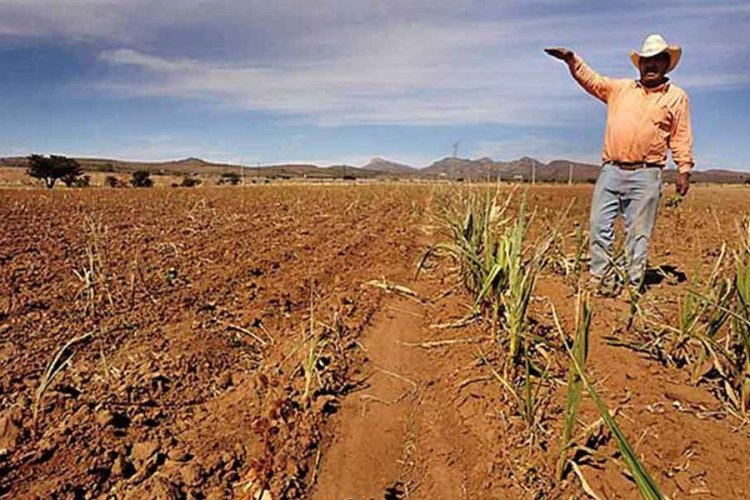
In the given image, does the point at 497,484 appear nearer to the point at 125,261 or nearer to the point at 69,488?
the point at 69,488

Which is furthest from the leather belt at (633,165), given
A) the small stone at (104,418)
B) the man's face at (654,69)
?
the small stone at (104,418)

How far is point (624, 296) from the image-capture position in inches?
187

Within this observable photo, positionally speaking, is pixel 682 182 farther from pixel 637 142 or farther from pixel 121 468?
pixel 121 468

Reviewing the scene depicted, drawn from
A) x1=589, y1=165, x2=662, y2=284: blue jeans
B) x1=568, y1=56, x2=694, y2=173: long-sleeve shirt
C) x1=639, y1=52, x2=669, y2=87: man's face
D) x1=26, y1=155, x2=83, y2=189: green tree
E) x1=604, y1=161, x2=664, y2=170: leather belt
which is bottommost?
x1=26, y1=155, x2=83, y2=189: green tree

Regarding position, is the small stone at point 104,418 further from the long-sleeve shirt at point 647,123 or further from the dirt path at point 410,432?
the long-sleeve shirt at point 647,123

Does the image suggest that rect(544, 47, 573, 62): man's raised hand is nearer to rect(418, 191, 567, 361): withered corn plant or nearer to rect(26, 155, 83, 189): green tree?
rect(418, 191, 567, 361): withered corn plant

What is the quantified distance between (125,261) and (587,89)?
425cm

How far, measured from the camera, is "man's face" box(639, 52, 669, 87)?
448 centimetres

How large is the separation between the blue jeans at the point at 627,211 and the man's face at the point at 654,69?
662mm

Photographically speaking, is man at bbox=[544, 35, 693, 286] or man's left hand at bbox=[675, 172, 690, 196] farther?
man's left hand at bbox=[675, 172, 690, 196]

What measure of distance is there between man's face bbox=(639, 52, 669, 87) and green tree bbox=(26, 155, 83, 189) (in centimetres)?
4036

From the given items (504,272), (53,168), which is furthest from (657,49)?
(53,168)

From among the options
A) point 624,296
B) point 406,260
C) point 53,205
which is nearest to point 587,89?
point 624,296

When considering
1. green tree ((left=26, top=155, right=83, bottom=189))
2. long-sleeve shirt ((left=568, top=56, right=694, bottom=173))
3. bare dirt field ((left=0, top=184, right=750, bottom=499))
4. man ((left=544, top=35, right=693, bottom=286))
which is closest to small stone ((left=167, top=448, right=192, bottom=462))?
bare dirt field ((left=0, top=184, right=750, bottom=499))
